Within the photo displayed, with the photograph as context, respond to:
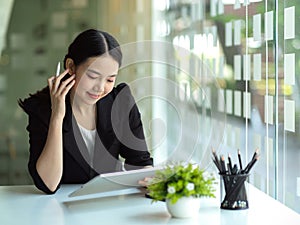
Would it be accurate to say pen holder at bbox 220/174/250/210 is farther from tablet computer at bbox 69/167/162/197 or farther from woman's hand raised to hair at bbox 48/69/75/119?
woman's hand raised to hair at bbox 48/69/75/119

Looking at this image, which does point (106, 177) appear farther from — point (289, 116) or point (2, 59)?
point (2, 59)

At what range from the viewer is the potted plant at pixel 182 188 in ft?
5.60

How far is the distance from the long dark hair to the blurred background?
0.61 metres

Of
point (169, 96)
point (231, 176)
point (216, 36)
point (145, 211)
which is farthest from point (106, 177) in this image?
point (169, 96)

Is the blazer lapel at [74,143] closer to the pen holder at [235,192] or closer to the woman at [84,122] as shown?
the woman at [84,122]

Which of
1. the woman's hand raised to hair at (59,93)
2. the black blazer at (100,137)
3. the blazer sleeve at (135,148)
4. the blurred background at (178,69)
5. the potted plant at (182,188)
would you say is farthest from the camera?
the blurred background at (178,69)

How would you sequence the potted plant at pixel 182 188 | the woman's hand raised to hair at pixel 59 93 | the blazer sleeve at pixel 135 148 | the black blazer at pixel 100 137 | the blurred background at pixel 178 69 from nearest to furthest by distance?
the potted plant at pixel 182 188, the woman's hand raised to hair at pixel 59 93, the black blazer at pixel 100 137, the blazer sleeve at pixel 135 148, the blurred background at pixel 178 69

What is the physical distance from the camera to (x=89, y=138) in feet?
7.53

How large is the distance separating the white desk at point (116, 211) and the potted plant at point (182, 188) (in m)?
0.03

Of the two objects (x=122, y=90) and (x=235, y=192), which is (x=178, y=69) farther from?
(x=235, y=192)

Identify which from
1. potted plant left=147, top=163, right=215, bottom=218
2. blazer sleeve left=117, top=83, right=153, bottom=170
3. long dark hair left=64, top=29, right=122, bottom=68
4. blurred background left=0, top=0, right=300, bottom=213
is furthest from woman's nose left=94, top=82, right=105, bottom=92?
blurred background left=0, top=0, right=300, bottom=213

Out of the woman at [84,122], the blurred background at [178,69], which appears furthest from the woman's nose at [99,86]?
the blurred background at [178,69]

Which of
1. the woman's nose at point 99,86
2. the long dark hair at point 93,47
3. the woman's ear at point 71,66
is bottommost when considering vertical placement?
the woman's nose at point 99,86

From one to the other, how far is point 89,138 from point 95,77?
0.24m
